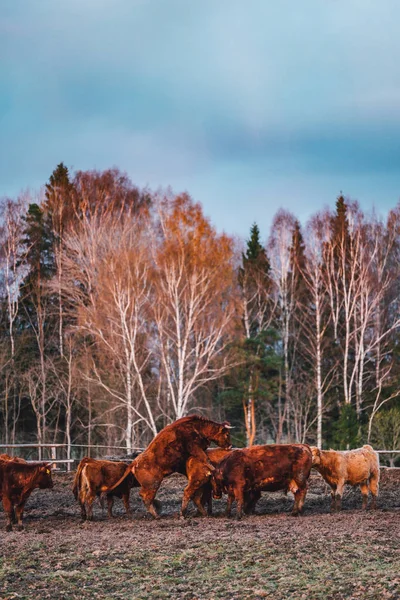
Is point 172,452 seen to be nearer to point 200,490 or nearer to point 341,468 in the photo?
point 200,490

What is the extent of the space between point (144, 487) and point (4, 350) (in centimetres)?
2561

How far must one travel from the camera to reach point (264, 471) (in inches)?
551

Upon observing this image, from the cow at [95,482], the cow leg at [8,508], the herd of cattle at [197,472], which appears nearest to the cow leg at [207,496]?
the herd of cattle at [197,472]

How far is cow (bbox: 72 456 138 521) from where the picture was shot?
14.1 metres

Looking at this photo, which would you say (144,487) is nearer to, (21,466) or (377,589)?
(21,466)

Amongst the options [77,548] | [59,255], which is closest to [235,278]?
[59,255]

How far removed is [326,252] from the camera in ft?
122

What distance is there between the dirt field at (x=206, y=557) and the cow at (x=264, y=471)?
1.62 ft

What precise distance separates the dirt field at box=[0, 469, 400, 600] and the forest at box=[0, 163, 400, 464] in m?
17.2

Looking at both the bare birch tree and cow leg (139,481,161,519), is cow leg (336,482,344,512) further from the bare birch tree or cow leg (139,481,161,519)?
the bare birch tree

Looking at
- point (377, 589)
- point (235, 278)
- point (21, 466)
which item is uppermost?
point (235, 278)

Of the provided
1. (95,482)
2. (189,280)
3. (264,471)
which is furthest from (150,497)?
(189,280)

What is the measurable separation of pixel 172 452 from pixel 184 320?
71.7 feet

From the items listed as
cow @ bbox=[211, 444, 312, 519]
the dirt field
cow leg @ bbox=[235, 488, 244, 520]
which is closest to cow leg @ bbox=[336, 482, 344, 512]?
the dirt field
